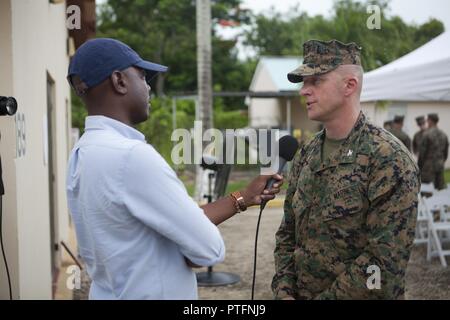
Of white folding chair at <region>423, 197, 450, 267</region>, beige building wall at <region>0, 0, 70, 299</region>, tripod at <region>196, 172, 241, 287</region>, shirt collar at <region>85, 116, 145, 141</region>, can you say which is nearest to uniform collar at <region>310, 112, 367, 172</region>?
shirt collar at <region>85, 116, 145, 141</region>

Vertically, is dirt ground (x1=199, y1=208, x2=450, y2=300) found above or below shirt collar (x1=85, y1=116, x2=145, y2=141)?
below

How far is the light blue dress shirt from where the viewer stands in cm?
148

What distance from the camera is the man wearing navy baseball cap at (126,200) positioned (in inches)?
58.6

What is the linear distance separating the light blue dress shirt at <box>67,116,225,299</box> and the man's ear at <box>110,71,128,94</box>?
0.10m

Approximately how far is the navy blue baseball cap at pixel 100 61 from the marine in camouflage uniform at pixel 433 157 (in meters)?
8.48

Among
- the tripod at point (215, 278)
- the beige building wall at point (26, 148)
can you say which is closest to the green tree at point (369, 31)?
the tripod at point (215, 278)

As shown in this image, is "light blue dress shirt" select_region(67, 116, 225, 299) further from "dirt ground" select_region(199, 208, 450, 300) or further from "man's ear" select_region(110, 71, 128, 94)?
"dirt ground" select_region(199, 208, 450, 300)

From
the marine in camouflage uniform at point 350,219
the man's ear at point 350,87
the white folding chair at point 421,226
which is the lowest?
the white folding chair at point 421,226

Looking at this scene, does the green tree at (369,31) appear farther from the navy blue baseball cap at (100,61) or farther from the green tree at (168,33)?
the navy blue baseball cap at (100,61)

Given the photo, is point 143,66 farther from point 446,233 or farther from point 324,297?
point 446,233

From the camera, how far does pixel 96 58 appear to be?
158 cm

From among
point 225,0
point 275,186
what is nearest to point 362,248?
point 275,186

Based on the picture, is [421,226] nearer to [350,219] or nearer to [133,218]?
[350,219]

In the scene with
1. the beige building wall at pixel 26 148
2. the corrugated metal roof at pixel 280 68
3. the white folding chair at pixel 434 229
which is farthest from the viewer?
the corrugated metal roof at pixel 280 68
